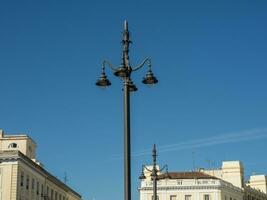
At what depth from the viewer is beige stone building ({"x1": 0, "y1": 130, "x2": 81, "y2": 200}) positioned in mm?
61531

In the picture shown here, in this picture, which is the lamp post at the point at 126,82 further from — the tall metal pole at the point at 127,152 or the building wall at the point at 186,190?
the building wall at the point at 186,190

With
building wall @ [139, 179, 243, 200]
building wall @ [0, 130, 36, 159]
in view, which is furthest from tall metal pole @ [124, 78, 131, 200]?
building wall @ [139, 179, 243, 200]

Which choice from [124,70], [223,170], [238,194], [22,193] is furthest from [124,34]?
[223,170]

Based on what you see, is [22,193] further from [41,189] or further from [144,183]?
[144,183]

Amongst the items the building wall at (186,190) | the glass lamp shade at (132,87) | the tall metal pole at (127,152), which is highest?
the building wall at (186,190)

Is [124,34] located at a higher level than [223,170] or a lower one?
lower

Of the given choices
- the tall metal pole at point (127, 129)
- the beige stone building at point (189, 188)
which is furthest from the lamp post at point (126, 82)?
the beige stone building at point (189, 188)

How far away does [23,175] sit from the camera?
63969 mm

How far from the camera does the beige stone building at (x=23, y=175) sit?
6153cm

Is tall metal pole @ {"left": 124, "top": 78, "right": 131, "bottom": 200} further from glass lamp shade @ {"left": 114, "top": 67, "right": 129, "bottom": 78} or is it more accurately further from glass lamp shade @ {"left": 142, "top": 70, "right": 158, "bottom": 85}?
glass lamp shade @ {"left": 142, "top": 70, "right": 158, "bottom": 85}

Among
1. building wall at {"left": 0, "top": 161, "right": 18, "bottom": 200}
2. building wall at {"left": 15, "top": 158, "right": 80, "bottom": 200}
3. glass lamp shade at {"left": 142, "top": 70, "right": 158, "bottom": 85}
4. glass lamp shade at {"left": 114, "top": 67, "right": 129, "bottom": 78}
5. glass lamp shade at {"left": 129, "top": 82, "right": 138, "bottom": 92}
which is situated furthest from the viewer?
building wall at {"left": 15, "top": 158, "right": 80, "bottom": 200}

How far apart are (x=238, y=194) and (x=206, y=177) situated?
8.86 meters

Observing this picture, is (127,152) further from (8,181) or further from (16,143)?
(16,143)

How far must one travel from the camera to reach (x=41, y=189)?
7181 cm
